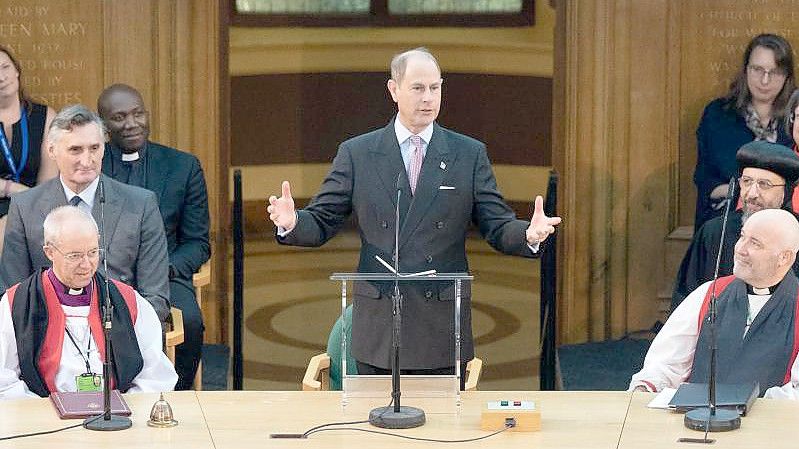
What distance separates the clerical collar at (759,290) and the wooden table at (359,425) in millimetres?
634

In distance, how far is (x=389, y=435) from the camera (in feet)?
18.1

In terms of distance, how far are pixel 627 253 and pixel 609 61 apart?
3.08 ft

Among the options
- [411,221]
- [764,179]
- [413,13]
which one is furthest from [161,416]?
[413,13]

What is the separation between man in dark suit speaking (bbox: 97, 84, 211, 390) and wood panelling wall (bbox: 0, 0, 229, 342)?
99 cm

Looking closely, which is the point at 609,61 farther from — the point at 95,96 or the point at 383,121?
the point at 95,96

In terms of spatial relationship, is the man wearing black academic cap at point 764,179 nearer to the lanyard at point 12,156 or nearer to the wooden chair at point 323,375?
the wooden chair at point 323,375

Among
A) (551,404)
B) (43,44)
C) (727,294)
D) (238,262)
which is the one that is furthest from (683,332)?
(43,44)

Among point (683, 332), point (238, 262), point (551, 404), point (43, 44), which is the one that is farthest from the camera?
point (43, 44)

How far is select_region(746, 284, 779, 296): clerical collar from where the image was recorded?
642cm

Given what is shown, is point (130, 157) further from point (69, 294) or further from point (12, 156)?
point (69, 294)

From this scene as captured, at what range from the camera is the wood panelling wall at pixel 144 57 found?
9.06m

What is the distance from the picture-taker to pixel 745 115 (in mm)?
8570

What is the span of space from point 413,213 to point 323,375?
68 centimetres

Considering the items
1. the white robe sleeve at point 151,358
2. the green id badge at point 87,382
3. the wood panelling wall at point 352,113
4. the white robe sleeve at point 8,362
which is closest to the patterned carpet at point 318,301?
the wood panelling wall at point 352,113
